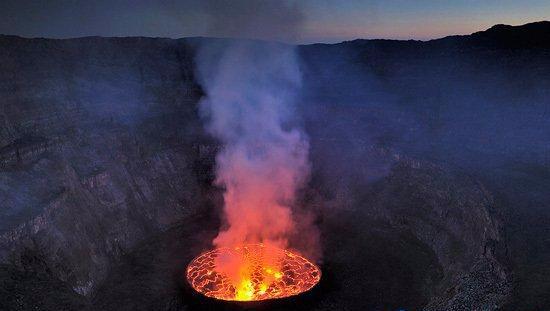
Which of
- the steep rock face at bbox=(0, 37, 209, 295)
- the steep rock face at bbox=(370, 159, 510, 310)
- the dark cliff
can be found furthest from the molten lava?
the steep rock face at bbox=(370, 159, 510, 310)

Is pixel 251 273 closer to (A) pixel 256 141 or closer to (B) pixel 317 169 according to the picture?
(B) pixel 317 169

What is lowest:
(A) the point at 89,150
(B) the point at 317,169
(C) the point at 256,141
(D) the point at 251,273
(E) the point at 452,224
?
(D) the point at 251,273

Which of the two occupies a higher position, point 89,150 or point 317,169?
point 89,150

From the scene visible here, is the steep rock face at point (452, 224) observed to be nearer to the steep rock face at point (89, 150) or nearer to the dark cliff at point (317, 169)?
the dark cliff at point (317, 169)

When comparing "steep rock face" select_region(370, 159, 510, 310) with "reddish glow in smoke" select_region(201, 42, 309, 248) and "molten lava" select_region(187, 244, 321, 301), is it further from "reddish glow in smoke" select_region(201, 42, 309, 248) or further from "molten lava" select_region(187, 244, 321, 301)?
"reddish glow in smoke" select_region(201, 42, 309, 248)

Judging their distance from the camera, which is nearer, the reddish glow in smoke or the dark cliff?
the dark cliff

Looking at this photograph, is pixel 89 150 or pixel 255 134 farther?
pixel 255 134

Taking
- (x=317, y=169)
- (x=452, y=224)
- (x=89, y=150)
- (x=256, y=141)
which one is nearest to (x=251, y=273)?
(x=452, y=224)
